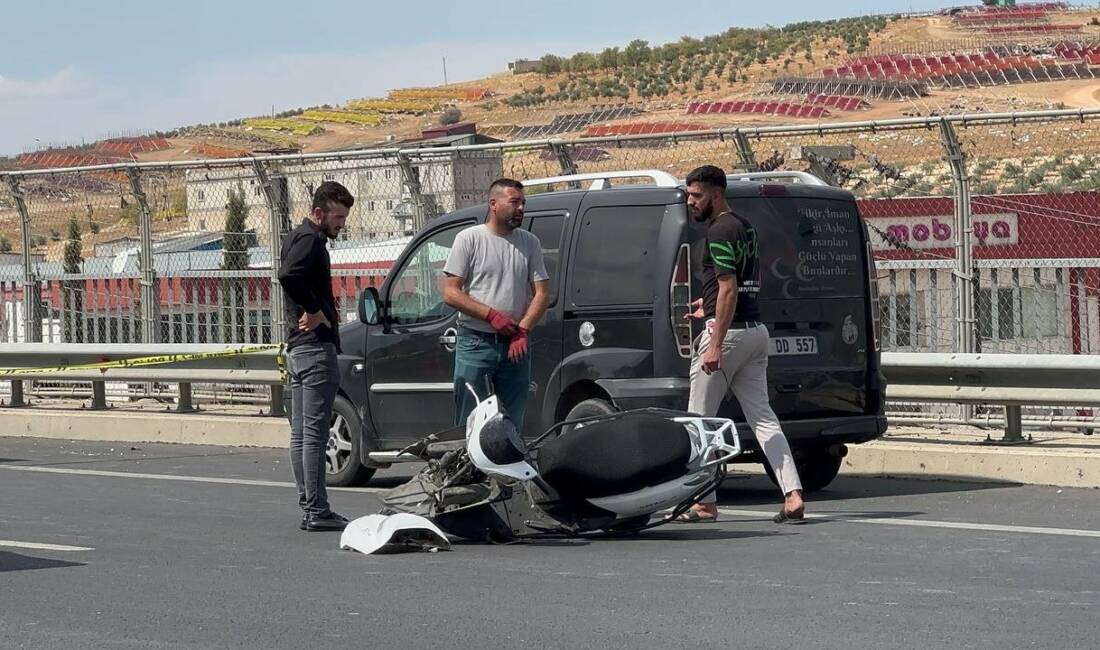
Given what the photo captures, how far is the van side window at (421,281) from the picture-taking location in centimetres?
1163

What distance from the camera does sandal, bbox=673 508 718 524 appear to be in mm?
9490

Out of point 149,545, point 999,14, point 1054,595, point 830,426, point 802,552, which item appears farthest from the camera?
point 999,14

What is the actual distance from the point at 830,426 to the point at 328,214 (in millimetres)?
3138

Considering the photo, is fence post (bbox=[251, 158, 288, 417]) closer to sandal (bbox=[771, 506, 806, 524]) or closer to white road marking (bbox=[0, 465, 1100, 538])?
white road marking (bbox=[0, 465, 1100, 538])

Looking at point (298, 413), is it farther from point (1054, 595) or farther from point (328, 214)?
point (1054, 595)

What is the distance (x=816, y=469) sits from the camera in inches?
442

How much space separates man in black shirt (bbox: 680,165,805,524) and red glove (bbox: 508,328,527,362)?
3.03 feet

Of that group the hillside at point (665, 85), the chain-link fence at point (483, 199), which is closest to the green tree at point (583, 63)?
the hillside at point (665, 85)

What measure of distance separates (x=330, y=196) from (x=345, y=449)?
116 inches

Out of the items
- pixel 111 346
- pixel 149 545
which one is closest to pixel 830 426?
pixel 149 545

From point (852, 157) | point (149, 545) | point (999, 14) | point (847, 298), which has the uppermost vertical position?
point (999, 14)

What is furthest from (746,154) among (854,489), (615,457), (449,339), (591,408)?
(615,457)

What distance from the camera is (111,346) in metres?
16.8

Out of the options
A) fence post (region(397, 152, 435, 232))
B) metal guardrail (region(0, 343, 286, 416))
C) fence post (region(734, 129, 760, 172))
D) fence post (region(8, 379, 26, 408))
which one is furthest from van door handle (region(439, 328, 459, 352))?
fence post (region(8, 379, 26, 408))
